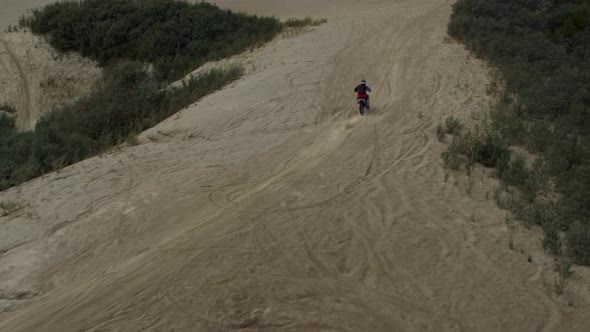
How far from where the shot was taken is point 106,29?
22.6 meters

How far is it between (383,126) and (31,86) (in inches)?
625

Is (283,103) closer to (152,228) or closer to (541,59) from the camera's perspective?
(152,228)

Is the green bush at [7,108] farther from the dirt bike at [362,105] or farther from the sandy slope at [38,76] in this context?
the dirt bike at [362,105]

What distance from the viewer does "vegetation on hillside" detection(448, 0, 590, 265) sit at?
25.1 ft

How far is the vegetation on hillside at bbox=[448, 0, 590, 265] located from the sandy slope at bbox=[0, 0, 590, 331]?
0.44 m

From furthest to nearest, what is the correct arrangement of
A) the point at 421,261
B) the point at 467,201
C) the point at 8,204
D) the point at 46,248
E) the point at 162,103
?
1. the point at 162,103
2. the point at 8,204
3. the point at 467,201
4. the point at 46,248
5. the point at 421,261

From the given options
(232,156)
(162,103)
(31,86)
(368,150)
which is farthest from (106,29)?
(368,150)

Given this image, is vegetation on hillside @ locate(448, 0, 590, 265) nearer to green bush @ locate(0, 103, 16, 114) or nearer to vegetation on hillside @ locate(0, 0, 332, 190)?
vegetation on hillside @ locate(0, 0, 332, 190)

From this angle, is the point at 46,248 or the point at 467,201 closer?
the point at 46,248

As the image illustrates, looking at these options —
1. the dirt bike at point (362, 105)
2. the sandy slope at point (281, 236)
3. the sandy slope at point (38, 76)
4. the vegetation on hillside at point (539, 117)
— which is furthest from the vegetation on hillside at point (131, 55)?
the vegetation on hillside at point (539, 117)

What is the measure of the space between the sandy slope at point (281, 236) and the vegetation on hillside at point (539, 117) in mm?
441

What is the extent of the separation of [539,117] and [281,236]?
24.0 feet

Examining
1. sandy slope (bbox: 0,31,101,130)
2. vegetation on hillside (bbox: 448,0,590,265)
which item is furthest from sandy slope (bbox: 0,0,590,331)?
sandy slope (bbox: 0,31,101,130)

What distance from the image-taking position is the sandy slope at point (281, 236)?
5723mm
